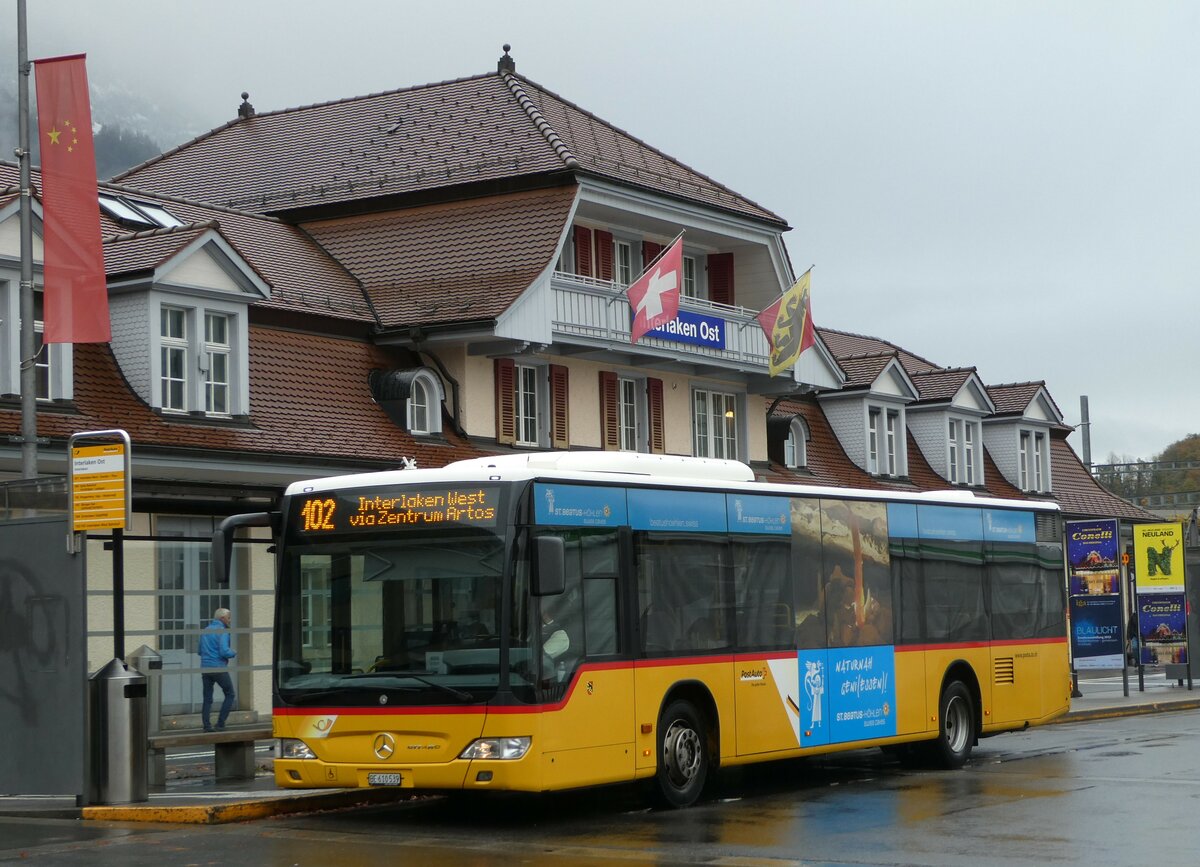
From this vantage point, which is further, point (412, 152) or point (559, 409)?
point (412, 152)

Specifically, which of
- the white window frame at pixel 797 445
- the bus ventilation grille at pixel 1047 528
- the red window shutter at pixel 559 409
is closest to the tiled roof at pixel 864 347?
the white window frame at pixel 797 445

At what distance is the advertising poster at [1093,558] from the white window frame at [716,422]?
7.70 m

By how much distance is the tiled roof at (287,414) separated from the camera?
25.4 m

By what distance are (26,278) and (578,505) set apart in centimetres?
703

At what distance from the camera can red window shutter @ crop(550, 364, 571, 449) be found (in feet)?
115

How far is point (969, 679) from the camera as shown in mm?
21016

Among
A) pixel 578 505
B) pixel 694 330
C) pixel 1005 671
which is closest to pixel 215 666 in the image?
pixel 578 505

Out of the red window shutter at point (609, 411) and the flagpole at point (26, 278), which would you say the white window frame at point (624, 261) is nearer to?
the red window shutter at point (609, 411)

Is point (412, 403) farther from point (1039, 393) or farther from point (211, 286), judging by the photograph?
point (1039, 393)

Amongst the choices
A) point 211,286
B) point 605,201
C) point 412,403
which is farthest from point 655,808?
point 605,201

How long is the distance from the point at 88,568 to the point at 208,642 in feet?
5.97

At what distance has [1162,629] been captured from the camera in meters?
37.1

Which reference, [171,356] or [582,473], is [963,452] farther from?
[582,473]

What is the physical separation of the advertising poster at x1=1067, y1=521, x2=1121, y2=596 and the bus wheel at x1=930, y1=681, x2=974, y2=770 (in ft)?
46.4
